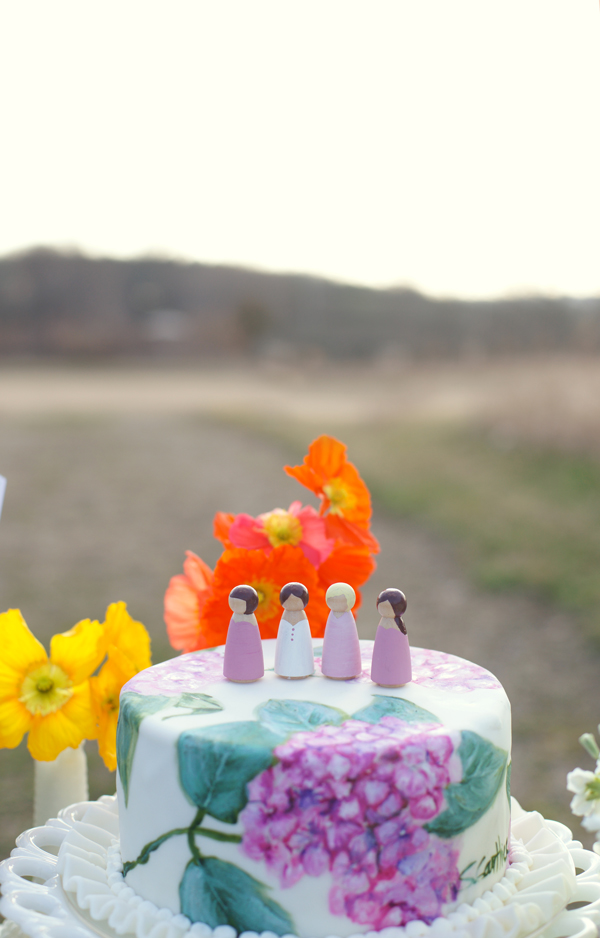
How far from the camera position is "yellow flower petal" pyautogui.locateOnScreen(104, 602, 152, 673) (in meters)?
0.98

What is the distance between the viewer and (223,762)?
28.0 inches

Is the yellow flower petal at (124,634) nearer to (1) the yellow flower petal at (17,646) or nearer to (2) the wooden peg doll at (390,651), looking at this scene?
(1) the yellow flower petal at (17,646)

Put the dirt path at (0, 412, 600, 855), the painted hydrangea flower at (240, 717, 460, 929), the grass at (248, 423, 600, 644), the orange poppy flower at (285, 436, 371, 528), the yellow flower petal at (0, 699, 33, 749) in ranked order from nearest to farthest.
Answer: the painted hydrangea flower at (240, 717, 460, 929), the yellow flower petal at (0, 699, 33, 749), the orange poppy flower at (285, 436, 371, 528), the dirt path at (0, 412, 600, 855), the grass at (248, 423, 600, 644)

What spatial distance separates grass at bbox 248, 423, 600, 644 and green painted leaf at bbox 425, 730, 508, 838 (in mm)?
3124

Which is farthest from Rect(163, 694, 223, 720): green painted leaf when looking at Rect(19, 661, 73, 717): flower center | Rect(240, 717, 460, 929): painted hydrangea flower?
Rect(19, 661, 73, 717): flower center

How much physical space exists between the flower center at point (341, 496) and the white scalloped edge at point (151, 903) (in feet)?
1.49

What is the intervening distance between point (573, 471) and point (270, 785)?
17.0 feet

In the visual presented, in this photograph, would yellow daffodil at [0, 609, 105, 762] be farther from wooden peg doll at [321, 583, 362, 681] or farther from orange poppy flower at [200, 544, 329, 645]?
wooden peg doll at [321, 583, 362, 681]

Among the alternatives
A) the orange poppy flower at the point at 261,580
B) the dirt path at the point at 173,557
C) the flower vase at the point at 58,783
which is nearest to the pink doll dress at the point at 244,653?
the orange poppy flower at the point at 261,580

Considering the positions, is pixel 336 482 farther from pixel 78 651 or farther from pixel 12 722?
pixel 12 722

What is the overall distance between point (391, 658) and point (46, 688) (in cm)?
43

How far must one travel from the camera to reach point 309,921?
72 cm

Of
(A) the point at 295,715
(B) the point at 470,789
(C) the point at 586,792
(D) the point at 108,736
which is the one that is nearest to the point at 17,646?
(D) the point at 108,736

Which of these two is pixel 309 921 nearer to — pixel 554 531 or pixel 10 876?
pixel 10 876
